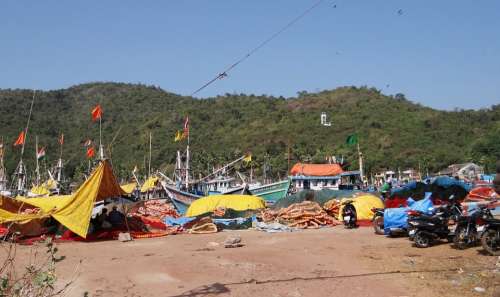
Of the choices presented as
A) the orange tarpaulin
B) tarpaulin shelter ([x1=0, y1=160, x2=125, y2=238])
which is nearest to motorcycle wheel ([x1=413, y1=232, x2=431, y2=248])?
tarpaulin shelter ([x1=0, y1=160, x2=125, y2=238])

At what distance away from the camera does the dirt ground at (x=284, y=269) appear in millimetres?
7750

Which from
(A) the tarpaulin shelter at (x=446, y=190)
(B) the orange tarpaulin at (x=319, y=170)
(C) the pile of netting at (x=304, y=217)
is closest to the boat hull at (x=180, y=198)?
(C) the pile of netting at (x=304, y=217)

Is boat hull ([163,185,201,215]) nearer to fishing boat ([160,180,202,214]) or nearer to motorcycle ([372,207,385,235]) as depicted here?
fishing boat ([160,180,202,214])

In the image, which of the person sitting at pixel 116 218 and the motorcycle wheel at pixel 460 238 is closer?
the motorcycle wheel at pixel 460 238

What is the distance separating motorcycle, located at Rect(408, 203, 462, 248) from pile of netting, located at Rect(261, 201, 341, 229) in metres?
6.48

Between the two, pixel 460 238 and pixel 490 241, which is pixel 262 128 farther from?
pixel 490 241

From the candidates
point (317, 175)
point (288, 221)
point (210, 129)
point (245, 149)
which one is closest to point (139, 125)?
point (210, 129)

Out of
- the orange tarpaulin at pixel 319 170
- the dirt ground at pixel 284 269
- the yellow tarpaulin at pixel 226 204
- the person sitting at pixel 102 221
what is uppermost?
the orange tarpaulin at pixel 319 170

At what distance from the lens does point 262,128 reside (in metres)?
102

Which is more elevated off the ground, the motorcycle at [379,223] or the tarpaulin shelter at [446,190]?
the tarpaulin shelter at [446,190]

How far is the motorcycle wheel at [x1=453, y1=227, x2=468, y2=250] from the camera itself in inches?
419

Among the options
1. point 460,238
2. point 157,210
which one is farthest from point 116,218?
point 157,210

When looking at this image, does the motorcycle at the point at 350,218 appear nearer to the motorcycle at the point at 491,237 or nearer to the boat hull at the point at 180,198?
the motorcycle at the point at 491,237

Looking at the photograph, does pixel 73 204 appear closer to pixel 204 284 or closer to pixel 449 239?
pixel 204 284
